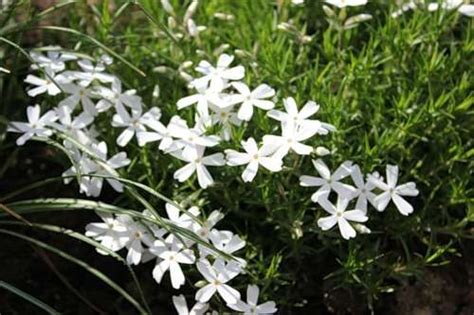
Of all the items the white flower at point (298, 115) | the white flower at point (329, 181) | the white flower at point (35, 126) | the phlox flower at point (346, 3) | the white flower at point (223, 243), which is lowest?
the white flower at point (223, 243)

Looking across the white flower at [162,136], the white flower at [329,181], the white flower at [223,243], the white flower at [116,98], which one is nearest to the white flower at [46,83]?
the white flower at [116,98]

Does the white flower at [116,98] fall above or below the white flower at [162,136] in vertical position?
above

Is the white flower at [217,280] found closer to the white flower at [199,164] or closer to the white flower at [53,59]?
the white flower at [199,164]

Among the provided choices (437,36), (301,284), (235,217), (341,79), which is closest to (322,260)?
(301,284)

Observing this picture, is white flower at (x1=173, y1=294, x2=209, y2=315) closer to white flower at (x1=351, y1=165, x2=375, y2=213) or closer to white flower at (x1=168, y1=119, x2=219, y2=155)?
white flower at (x1=168, y1=119, x2=219, y2=155)

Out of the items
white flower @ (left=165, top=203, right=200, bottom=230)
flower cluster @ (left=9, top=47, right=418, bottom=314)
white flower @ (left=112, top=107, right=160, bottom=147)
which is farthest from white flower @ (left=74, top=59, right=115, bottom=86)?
white flower @ (left=165, top=203, right=200, bottom=230)
